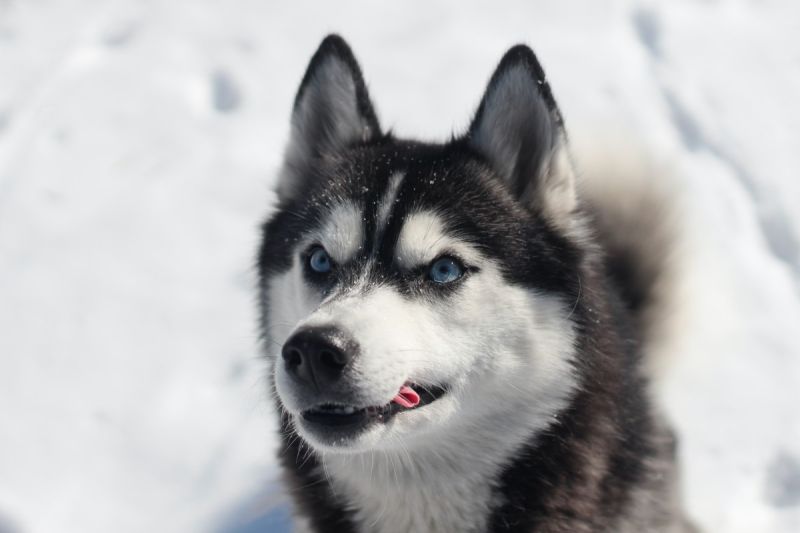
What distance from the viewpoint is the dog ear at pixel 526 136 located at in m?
2.16

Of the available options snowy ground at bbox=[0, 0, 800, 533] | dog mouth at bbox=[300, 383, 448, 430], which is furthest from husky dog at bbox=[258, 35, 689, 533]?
snowy ground at bbox=[0, 0, 800, 533]

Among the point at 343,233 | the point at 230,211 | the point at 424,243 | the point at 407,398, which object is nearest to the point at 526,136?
the point at 424,243

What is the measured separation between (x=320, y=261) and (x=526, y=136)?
2.11 ft

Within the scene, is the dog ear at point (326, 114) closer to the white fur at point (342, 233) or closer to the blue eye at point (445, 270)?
the white fur at point (342, 233)

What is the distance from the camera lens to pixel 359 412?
1888 millimetres

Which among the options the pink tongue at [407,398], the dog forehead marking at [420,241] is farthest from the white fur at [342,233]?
the pink tongue at [407,398]

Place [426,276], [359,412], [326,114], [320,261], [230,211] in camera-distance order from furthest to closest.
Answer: [230,211], [326,114], [320,261], [426,276], [359,412]

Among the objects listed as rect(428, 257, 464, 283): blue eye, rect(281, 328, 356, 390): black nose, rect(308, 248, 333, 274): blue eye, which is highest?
rect(308, 248, 333, 274): blue eye

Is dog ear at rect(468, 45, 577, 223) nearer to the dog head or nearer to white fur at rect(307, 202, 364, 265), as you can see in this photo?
the dog head

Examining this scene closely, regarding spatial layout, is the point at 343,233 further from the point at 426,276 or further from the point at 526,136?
the point at 526,136

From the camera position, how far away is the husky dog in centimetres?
190

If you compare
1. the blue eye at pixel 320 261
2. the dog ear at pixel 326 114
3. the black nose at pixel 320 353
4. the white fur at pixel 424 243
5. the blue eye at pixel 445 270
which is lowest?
the black nose at pixel 320 353

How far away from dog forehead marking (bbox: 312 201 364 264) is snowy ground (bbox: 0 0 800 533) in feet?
3.99

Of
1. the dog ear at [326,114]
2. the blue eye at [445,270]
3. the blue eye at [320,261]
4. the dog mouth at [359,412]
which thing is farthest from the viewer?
the dog ear at [326,114]
